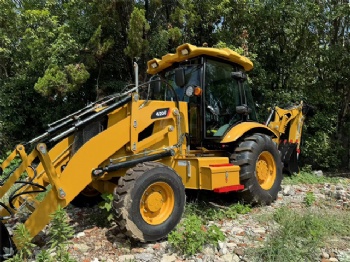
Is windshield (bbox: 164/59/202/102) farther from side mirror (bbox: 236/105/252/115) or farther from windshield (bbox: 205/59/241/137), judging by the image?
side mirror (bbox: 236/105/252/115)

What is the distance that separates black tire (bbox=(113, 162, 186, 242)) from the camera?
12.3 ft

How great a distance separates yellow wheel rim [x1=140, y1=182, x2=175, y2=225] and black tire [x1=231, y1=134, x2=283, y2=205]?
4.82ft

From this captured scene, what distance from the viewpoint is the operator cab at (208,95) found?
206 inches

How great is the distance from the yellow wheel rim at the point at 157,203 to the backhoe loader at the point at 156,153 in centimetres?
1

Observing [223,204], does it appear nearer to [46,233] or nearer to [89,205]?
[89,205]

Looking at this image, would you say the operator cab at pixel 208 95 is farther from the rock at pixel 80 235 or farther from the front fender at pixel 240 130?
the rock at pixel 80 235

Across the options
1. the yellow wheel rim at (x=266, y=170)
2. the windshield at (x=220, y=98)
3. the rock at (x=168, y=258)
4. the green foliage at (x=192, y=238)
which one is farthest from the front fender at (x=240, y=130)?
the rock at (x=168, y=258)

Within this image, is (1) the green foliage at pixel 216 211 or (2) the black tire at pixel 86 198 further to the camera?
(2) the black tire at pixel 86 198

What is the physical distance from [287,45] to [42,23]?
840cm

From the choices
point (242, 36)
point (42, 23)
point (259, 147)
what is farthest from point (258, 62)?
point (42, 23)

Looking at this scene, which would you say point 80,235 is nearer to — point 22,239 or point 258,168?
point 22,239

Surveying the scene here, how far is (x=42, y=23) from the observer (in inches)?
449

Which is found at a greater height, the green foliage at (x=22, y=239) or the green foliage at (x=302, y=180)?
the green foliage at (x=22, y=239)

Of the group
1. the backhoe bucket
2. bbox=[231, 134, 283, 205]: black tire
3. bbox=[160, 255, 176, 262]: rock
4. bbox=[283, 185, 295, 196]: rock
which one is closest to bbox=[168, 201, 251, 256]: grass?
bbox=[160, 255, 176, 262]: rock
